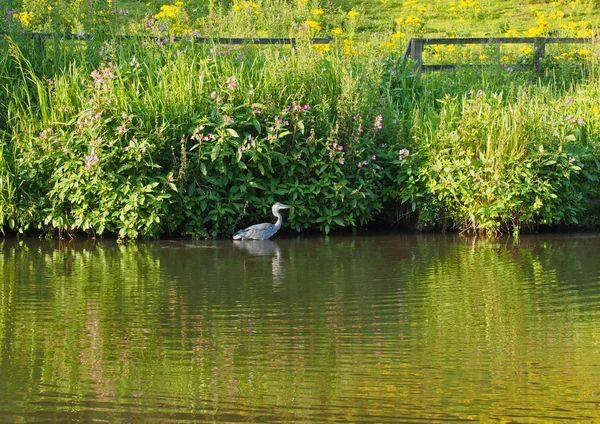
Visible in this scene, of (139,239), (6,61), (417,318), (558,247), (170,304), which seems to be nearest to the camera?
(417,318)

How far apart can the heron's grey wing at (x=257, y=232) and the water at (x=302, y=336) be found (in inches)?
40.0

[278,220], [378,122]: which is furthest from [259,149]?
[378,122]

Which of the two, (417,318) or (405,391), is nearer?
(405,391)

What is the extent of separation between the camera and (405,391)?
19.8 ft

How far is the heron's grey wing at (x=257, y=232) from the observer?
12984 mm

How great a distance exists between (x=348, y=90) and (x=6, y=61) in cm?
501

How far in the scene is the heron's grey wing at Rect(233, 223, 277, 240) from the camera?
13.0 meters

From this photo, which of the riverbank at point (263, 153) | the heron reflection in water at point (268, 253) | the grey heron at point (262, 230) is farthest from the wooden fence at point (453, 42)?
the heron reflection in water at point (268, 253)

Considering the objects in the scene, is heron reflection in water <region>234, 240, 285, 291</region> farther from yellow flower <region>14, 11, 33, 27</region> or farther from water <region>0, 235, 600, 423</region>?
yellow flower <region>14, 11, 33, 27</region>

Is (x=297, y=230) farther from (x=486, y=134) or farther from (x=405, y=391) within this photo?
(x=405, y=391)

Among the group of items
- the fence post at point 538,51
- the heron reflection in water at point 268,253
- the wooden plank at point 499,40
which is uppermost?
Result: the wooden plank at point 499,40

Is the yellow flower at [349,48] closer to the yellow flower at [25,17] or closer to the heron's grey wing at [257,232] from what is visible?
the heron's grey wing at [257,232]

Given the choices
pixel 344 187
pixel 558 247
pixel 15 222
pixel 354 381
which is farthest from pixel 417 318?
pixel 15 222

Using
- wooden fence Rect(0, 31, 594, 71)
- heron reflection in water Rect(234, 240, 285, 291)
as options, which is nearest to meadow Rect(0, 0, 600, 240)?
wooden fence Rect(0, 31, 594, 71)
